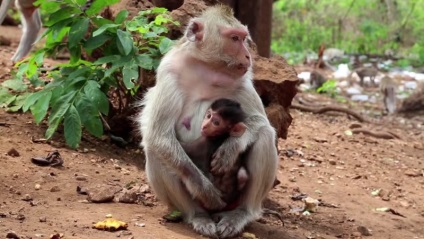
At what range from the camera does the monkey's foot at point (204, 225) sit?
16.6ft

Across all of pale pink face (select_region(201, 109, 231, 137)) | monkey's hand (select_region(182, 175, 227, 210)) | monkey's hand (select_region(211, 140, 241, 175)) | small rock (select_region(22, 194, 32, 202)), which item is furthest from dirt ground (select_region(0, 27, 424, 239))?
pale pink face (select_region(201, 109, 231, 137))

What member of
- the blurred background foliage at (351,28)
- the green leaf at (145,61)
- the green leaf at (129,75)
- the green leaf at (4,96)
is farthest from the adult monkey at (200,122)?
the blurred background foliage at (351,28)

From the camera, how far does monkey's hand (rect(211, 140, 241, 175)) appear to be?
16.6 feet

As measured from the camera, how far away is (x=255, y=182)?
5.20m

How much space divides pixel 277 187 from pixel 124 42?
6.63 ft

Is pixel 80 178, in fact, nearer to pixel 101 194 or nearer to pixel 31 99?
pixel 101 194

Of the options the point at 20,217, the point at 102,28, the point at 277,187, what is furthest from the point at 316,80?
the point at 20,217

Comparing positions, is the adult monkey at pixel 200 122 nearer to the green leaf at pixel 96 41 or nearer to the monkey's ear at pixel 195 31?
the monkey's ear at pixel 195 31

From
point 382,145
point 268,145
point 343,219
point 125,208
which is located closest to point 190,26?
point 268,145

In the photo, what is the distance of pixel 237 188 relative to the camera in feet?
17.4

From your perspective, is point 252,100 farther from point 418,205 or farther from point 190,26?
point 418,205

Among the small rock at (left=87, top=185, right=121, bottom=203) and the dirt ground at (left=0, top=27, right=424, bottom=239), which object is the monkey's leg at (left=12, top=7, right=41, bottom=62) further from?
the small rock at (left=87, top=185, right=121, bottom=203)

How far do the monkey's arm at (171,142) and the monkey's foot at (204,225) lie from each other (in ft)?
0.34

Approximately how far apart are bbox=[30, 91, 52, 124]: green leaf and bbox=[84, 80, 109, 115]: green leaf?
32 centimetres
